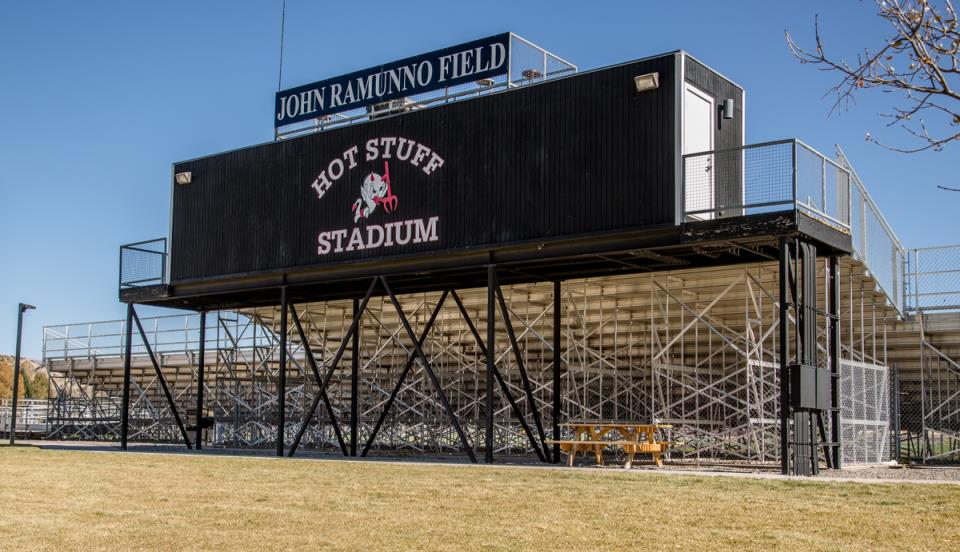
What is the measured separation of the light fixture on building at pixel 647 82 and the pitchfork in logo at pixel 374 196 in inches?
248

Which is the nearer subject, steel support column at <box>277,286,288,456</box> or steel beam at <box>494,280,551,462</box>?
steel beam at <box>494,280,551,462</box>

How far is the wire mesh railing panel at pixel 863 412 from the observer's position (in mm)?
19719

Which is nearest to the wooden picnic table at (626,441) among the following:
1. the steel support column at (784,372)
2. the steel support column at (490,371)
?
the steel support column at (490,371)

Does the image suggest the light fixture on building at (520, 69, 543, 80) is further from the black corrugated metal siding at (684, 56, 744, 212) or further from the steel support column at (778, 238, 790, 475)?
the steel support column at (778, 238, 790, 475)

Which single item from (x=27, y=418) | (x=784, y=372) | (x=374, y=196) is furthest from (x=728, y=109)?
(x=27, y=418)

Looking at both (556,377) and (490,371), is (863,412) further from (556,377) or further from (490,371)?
(490,371)

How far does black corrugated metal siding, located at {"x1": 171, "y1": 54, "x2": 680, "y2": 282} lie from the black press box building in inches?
1.5

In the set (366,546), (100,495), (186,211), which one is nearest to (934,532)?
(366,546)

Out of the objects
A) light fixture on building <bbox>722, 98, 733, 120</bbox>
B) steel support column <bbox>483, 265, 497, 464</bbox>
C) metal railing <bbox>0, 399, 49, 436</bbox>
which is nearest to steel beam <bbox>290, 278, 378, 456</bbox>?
steel support column <bbox>483, 265, 497, 464</bbox>

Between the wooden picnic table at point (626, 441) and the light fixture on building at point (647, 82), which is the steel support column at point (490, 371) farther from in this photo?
the light fixture on building at point (647, 82)

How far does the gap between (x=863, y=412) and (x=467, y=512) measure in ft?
36.0

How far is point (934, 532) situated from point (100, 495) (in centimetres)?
1016

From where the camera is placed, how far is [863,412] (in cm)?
2028

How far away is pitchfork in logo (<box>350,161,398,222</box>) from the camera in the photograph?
23.1 meters
